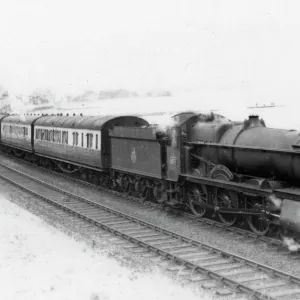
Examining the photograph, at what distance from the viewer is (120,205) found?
14.5m

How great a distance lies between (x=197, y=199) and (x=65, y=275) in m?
5.36

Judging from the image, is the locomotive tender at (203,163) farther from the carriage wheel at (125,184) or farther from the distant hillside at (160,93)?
the distant hillside at (160,93)

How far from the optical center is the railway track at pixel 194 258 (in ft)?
24.7

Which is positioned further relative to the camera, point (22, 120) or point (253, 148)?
point (22, 120)

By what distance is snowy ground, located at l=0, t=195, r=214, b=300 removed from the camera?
6832 mm

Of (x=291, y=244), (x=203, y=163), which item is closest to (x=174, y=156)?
(x=203, y=163)

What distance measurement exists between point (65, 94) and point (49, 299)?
15.8 m

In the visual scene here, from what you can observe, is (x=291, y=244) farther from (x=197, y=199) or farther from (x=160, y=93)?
(x=160, y=93)

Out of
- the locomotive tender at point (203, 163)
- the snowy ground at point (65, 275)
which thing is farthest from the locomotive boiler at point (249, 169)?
the snowy ground at point (65, 275)

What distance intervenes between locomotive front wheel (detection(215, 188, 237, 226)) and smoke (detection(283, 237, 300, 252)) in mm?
1712

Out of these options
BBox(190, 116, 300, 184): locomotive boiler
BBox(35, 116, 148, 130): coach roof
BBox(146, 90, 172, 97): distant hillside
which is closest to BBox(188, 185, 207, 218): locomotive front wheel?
BBox(190, 116, 300, 184): locomotive boiler

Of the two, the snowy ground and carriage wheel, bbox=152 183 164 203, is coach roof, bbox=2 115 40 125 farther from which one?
the snowy ground

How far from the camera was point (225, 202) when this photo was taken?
36.7 feet

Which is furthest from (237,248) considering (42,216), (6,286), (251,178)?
(42,216)
